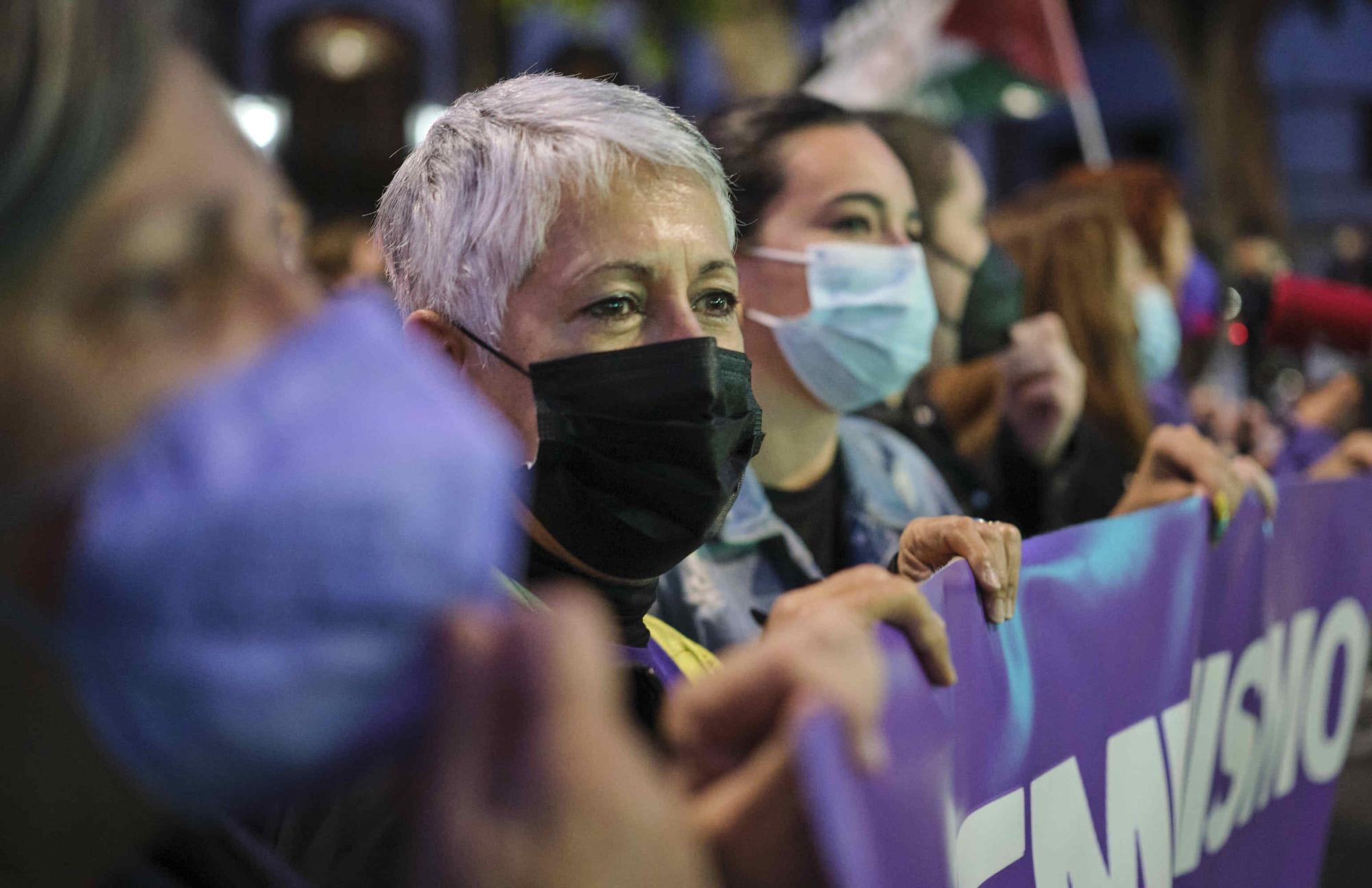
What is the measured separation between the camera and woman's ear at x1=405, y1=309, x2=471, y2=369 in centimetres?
185

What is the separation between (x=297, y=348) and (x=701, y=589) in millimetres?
1627

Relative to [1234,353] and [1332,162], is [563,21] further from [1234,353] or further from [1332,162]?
[1234,353]

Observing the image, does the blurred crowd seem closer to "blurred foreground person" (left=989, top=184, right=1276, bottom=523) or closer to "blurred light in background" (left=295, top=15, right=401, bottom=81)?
"blurred foreground person" (left=989, top=184, right=1276, bottom=523)

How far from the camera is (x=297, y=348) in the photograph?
79cm

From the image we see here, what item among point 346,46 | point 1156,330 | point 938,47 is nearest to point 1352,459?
point 1156,330

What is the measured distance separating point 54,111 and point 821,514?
2.15 metres

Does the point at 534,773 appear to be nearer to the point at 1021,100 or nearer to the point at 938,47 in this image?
the point at 938,47

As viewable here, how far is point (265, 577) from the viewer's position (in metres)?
0.72

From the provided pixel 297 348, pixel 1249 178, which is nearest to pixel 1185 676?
pixel 297 348

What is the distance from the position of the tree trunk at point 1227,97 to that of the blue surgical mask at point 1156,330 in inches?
388

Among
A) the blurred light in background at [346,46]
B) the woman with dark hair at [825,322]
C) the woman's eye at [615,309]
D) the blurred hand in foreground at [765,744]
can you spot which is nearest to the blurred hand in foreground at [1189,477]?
the woman with dark hair at [825,322]

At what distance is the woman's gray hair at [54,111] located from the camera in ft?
2.43

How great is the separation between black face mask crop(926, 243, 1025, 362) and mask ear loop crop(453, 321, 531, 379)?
228cm

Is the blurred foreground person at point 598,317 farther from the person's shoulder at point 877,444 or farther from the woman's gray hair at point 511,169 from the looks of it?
the person's shoulder at point 877,444
